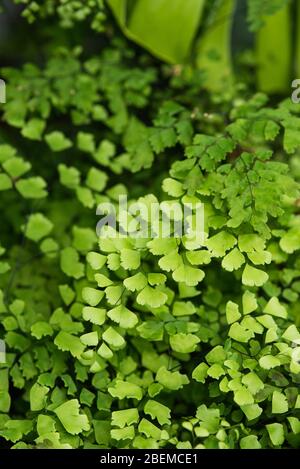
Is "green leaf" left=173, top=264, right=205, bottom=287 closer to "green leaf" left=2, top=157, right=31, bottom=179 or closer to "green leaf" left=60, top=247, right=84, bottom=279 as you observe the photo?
"green leaf" left=60, top=247, right=84, bottom=279

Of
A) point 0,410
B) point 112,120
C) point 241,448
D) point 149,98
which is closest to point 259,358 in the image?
point 241,448

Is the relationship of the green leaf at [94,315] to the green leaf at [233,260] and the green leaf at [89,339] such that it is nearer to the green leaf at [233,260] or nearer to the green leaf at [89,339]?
the green leaf at [89,339]

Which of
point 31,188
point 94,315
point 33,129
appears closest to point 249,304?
point 94,315

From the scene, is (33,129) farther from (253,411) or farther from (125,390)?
(253,411)

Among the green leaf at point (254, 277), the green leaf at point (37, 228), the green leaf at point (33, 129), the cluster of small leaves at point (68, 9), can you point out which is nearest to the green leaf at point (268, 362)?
the green leaf at point (254, 277)

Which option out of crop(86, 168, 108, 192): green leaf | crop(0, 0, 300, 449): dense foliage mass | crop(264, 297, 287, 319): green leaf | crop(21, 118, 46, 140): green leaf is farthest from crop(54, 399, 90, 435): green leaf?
crop(21, 118, 46, 140): green leaf

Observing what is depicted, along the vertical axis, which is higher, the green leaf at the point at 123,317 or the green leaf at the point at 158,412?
the green leaf at the point at 123,317

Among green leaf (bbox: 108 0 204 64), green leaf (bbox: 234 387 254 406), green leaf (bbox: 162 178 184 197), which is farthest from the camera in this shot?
green leaf (bbox: 108 0 204 64)

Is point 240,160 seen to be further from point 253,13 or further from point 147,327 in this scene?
point 253,13

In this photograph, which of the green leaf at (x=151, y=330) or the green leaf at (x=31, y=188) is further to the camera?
the green leaf at (x=31, y=188)
